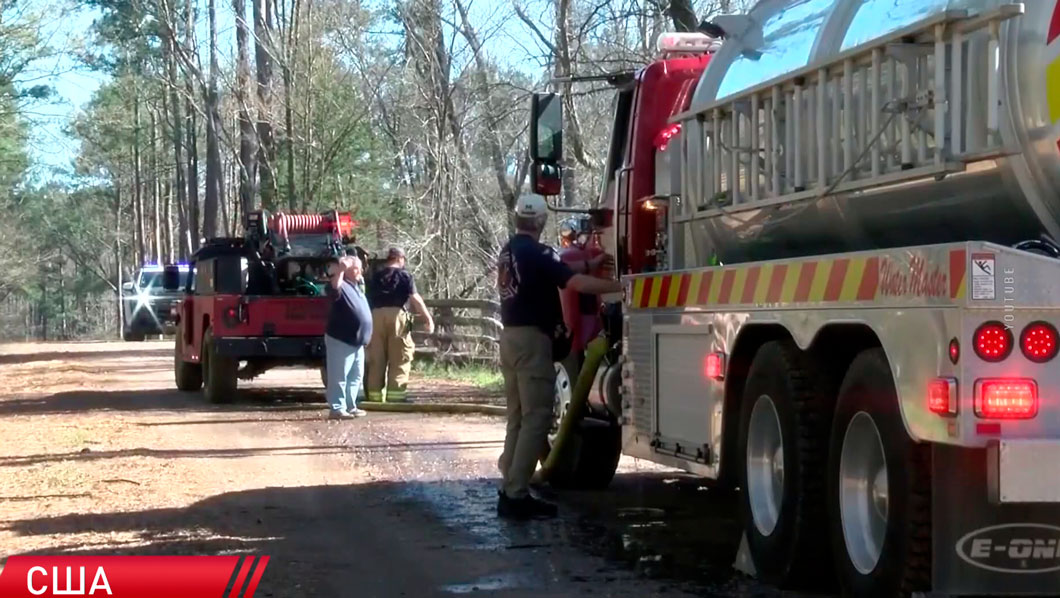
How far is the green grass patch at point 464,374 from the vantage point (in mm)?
20922


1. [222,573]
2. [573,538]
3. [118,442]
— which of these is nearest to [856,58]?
[573,538]

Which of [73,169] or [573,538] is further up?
[73,169]

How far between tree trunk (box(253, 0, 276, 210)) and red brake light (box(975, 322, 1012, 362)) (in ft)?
87.0

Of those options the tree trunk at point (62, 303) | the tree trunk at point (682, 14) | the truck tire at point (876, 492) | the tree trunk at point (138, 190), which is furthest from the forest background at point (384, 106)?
the tree trunk at point (62, 303)

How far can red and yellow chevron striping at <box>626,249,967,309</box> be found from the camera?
16.3 feet

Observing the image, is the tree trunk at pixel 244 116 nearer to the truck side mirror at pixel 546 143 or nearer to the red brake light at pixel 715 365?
the truck side mirror at pixel 546 143

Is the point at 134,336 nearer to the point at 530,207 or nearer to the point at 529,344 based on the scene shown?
the point at 530,207

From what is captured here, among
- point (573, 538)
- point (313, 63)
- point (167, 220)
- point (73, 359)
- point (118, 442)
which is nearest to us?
point (573, 538)

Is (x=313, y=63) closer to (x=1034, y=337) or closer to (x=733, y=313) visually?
(x=733, y=313)

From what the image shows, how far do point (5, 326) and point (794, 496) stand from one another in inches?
3361

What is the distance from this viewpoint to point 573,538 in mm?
8281

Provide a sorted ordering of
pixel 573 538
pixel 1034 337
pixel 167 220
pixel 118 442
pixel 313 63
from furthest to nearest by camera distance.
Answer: pixel 167 220
pixel 313 63
pixel 118 442
pixel 573 538
pixel 1034 337

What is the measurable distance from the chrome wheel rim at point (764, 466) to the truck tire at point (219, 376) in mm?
12104

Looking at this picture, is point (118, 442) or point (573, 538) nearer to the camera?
point (573, 538)
